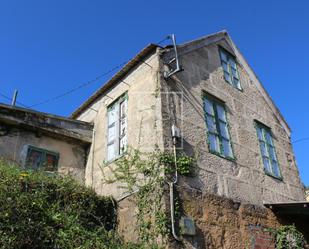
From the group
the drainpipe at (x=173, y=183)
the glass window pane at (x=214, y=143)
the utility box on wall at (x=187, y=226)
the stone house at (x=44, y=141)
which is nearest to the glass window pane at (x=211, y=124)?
the glass window pane at (x=214, y=143)

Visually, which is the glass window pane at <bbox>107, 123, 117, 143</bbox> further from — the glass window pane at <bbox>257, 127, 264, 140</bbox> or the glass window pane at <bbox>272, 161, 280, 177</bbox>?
the glass window pane at <bbox>272, 161, 280, 177</bbox>

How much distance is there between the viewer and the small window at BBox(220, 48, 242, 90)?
10.8 meters

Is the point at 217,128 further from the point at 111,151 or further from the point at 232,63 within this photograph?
the point at 232,63

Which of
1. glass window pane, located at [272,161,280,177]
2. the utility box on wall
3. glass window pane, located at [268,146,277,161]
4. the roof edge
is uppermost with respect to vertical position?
the roof edge

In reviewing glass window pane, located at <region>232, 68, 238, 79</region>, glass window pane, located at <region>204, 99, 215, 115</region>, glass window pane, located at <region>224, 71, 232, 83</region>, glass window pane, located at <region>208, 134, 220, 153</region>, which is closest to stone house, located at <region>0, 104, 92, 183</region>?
glass window pane, located at <region>204, 99, 215, 115</region>

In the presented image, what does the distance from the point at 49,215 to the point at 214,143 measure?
422cm

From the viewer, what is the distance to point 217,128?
9.01m

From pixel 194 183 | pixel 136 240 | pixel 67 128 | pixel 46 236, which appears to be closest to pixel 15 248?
pixel 46 236

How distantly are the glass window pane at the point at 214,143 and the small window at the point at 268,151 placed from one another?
6.48ft

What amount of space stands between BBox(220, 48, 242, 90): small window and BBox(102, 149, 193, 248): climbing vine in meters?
4.10

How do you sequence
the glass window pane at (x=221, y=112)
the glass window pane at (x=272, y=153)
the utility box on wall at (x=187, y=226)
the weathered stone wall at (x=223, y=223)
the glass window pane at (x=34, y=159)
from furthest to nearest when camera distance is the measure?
the glass window pane at (x=272, y=153), the glass window pane at (x=221, y=112), the glass window pane at (x=34, y=159), the weathered stone wall at (x=223, y=223), the utility box on wall at (x=187, y=226)

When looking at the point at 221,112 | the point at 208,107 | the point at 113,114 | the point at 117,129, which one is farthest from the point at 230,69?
the point at 117,129

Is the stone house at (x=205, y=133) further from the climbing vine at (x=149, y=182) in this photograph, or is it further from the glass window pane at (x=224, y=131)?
the climbing vine at (x=149, y=182)

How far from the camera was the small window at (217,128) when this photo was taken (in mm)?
8633
